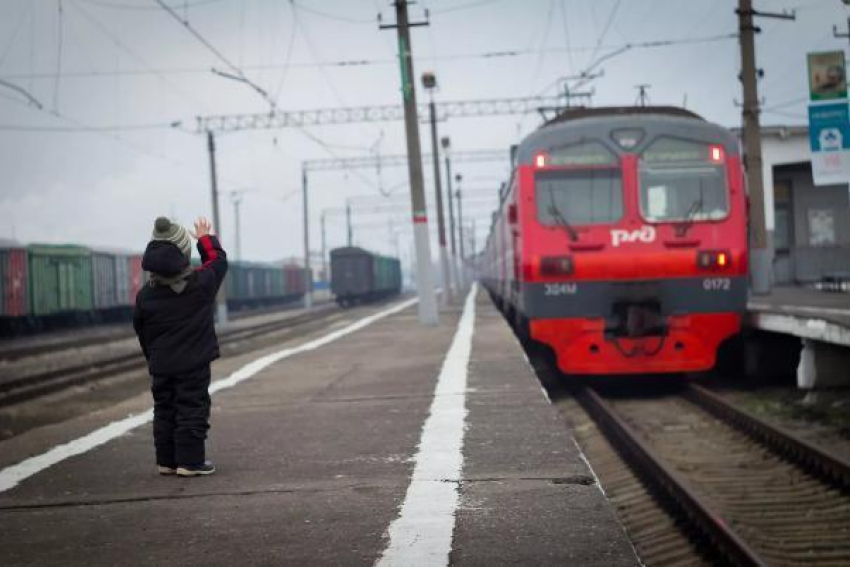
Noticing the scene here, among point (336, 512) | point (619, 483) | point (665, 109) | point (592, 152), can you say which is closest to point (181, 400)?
point (336, 512)

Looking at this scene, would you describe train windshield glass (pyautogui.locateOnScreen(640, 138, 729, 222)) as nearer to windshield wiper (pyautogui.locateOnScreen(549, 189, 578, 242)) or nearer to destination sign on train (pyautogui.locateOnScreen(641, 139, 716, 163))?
destination sign on train (pyautogui.locateOnScreen(641, 139, 716, 163))

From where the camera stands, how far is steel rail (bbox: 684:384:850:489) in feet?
20.6

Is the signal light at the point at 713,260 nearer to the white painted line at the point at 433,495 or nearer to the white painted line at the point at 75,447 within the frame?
the white painted line at the point at 433,495

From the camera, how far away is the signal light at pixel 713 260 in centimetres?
1025

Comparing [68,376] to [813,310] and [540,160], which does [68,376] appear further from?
[813,310]

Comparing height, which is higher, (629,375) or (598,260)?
(598,260)

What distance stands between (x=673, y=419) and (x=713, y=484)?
2902 millimetres

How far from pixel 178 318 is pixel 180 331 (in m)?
0.07

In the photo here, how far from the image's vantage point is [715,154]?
1048 cm

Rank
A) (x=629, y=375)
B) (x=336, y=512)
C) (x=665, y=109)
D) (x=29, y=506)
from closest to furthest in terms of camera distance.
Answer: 1. (x=336, y=512)
2. (x=29, y=506)
3. (x=665, y=109)
4. (x=629, y=375)

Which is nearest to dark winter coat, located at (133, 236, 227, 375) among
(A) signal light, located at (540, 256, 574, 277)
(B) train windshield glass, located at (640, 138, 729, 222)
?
Answer: (A) signal light, located at (540, 256, 574, 277)

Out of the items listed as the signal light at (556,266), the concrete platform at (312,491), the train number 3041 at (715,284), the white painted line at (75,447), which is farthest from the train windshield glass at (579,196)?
the white painted line at (75,447)

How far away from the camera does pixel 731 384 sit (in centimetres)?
1196

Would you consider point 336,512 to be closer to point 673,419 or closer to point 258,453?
point 258,453
